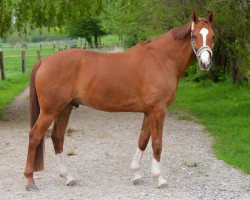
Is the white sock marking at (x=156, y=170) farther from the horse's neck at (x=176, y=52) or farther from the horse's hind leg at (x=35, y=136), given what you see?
the horse's hind leg at (x=35, y=136)

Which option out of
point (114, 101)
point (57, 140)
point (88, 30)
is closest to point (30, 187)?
point (57, 140)

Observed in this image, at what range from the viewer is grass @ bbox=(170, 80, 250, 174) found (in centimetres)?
908

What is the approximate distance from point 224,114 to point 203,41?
7.41 meters

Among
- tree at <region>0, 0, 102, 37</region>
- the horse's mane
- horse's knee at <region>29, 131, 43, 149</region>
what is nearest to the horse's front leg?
the horse's mane

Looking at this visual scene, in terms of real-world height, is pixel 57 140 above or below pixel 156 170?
above

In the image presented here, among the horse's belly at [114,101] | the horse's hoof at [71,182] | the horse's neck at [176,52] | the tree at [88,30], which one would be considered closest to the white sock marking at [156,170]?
the horse's belly at [114,101]

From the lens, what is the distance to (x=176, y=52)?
6.95 metres

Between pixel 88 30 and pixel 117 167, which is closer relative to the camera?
pixel 117 167

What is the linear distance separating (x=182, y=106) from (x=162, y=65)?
953cm

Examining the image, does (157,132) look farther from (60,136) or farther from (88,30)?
(88,30)

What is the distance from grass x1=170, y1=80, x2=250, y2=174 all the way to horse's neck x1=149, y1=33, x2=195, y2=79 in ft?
6.51

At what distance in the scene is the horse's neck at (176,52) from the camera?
693cm

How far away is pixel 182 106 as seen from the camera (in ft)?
53.4

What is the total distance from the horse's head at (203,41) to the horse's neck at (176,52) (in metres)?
0.22
